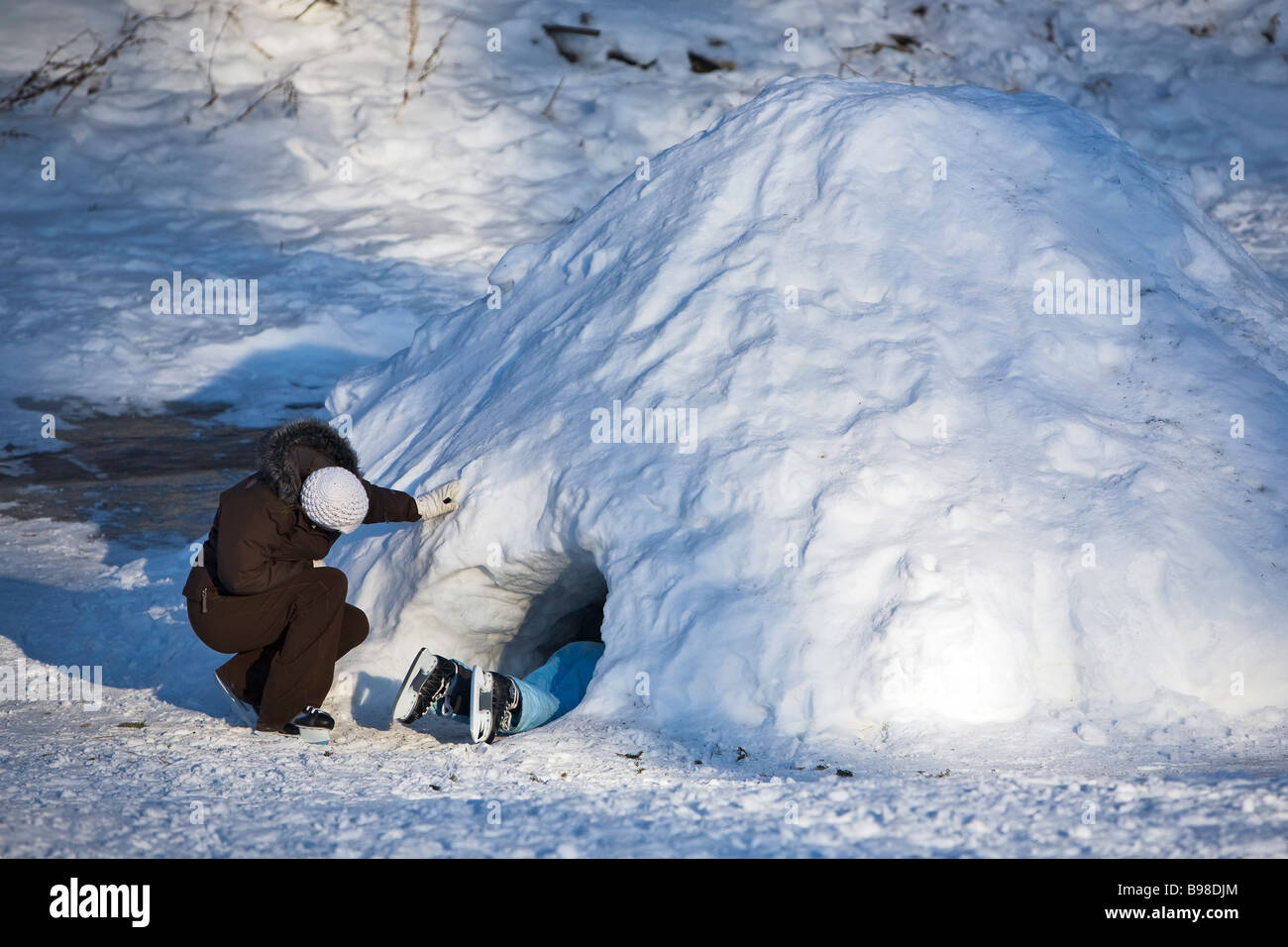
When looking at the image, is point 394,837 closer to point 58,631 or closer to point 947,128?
point 58,631

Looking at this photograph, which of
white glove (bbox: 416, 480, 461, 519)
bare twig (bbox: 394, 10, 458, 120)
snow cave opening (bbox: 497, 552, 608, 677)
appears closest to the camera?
white glove (bbox: 416, 480, 461, 519)

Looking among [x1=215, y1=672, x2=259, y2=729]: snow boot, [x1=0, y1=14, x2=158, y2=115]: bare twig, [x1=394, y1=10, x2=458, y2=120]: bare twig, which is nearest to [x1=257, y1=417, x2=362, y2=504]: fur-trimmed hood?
[x1=215, y1=672, x2=259, y2=729]: snow boot

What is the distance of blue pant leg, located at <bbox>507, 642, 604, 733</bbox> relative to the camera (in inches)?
146

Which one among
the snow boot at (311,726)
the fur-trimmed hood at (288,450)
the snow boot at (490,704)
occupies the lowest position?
the snow boot at (311,726)

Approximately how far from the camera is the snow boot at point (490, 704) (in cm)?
339

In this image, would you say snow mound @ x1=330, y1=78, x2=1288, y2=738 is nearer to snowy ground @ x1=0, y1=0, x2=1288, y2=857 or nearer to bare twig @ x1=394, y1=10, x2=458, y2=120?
snowy ground @ x1=0, y1=0, x2=1288, y2=857

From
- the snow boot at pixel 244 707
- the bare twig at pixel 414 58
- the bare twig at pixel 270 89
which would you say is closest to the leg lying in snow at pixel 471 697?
the snow boot at pixel 244 707

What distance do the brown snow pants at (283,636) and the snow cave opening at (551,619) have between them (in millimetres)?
796

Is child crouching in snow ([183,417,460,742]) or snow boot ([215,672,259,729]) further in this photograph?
snow boot ([215,672,259,729])

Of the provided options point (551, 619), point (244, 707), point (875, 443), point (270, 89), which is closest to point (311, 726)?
point (244, 707)

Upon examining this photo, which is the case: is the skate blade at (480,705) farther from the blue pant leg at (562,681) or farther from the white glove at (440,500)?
the white glove at (440,500)

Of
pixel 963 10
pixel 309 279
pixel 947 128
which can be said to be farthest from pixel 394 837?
pixel 963 10

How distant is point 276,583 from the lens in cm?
357

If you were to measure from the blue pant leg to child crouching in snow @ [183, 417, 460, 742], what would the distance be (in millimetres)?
638
